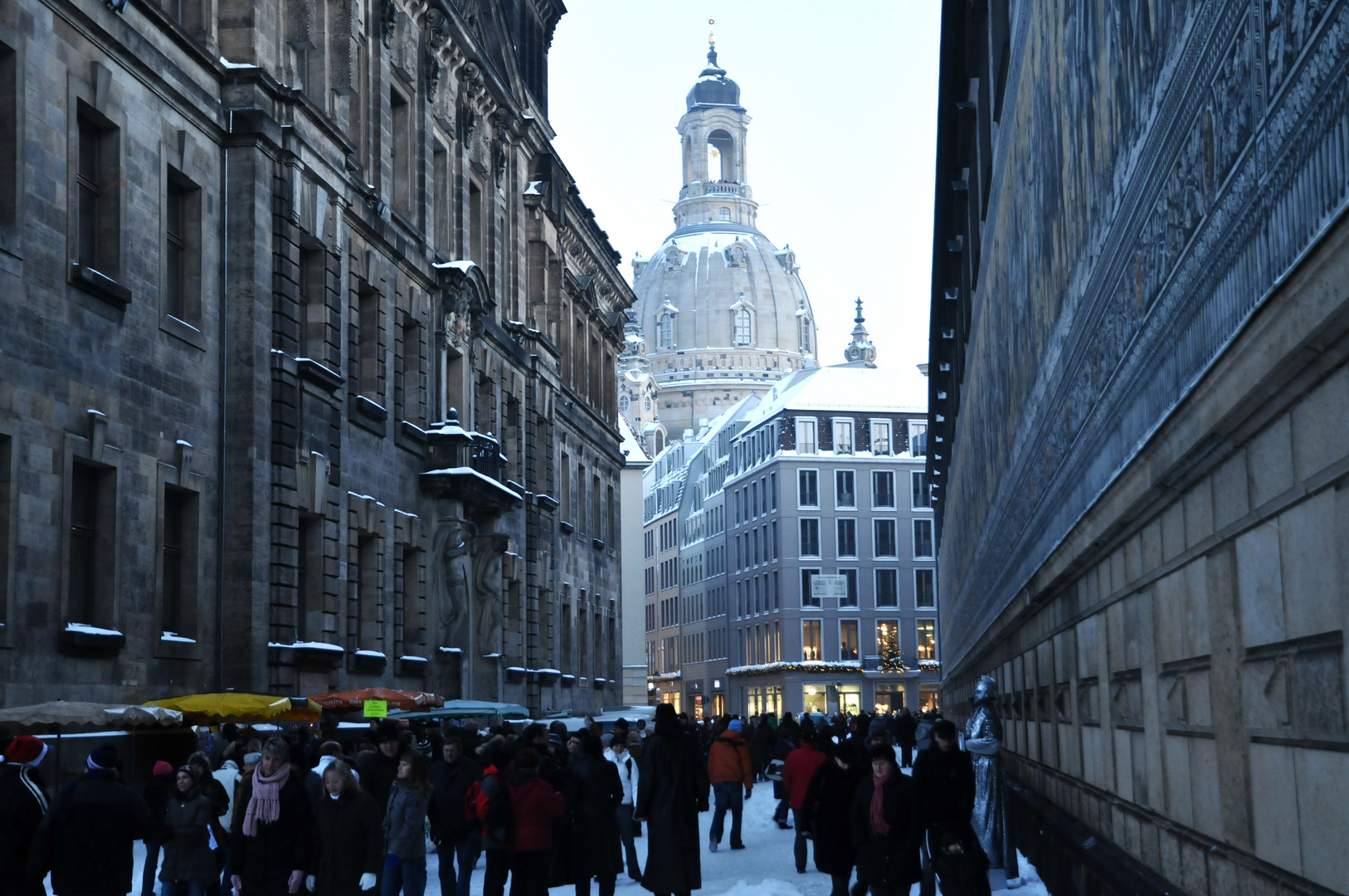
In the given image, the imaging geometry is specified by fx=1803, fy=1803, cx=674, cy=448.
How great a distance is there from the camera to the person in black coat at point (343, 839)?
13.7 m

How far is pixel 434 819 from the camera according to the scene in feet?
58.6

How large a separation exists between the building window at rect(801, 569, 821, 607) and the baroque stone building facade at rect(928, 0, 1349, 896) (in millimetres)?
93772

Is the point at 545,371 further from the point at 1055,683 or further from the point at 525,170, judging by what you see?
the point at 1055,683

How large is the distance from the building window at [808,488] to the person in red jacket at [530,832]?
9580 cm

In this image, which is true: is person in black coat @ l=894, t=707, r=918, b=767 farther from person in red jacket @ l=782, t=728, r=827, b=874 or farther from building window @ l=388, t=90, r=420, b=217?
building window @ l=388, t=90, r=420, b=217

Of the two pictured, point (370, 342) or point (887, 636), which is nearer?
point (370, 342)

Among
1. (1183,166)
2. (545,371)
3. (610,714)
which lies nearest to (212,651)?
(1183,166)

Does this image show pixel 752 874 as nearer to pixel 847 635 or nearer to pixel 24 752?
pixel 24 752

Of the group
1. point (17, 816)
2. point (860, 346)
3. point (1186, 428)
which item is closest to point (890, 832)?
point (17, 816)

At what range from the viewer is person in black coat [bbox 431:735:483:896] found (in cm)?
1781

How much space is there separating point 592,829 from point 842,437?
9593 centimetres

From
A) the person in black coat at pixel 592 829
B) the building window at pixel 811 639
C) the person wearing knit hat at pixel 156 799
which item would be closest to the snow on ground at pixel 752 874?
the person in black coat at pixel 592 829

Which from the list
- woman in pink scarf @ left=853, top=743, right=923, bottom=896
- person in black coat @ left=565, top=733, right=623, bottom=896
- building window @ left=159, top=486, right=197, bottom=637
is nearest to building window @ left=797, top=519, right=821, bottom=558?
building window @ left=159, top=486, right=197, bottom=637

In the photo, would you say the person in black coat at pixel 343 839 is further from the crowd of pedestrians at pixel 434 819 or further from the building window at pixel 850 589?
the building window at pixel 850 589
